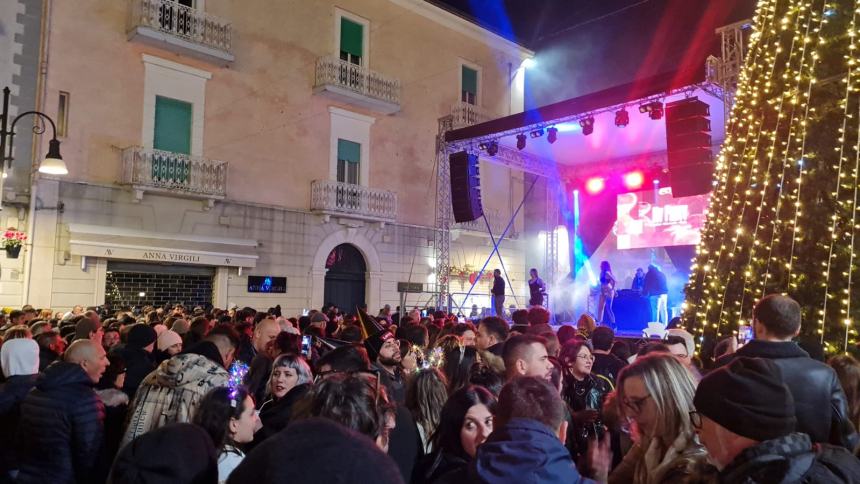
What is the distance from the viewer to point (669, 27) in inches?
771

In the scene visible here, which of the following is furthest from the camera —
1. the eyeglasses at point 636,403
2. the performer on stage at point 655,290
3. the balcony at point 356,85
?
the balcony at point 356,85

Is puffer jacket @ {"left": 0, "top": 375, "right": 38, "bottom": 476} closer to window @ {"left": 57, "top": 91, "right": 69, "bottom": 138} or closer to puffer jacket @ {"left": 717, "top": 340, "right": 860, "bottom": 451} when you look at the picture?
puffer jacket @ {"left": 717, "top": 340, "right": 860, "bottom": 451}

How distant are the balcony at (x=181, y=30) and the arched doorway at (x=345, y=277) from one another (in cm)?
605

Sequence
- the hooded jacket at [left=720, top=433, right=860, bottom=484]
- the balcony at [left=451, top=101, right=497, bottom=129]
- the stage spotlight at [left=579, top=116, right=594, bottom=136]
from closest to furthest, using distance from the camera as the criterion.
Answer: the hooded jacket at [left=720, top=433, right=860, bottom=484] → the stage spotlight at [left=579, top=116, right=594, bottom=136] → the balcony at [left=451, top=101, right=497, bottom=129]

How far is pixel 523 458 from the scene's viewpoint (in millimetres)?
2049

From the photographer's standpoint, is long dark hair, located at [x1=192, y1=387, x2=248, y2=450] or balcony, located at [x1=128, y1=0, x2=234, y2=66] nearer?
long dark hair, located at [x1=192, y1=387, x2=248, y2=450]

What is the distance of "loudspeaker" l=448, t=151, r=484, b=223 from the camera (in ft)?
53.9

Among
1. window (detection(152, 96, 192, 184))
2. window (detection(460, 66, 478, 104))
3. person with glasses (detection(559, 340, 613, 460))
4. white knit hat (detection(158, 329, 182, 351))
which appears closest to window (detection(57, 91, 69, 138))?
window (detection(152, 96, 192, 184))

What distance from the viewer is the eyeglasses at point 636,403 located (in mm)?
2520

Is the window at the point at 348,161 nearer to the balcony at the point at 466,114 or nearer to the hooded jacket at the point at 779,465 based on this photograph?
the balcony at the point at 466,114

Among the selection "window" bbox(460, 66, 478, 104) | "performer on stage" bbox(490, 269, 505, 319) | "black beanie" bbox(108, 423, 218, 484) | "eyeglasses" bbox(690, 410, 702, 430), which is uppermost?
"window" bbox(460, 66, 478, 104)

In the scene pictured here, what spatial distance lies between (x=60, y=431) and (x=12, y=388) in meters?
1.04

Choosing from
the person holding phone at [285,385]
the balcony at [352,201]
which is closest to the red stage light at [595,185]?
the balcony at [352,201]

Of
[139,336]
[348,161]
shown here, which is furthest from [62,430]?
[348,161]
